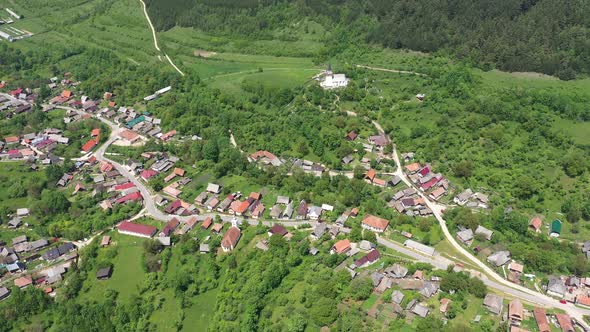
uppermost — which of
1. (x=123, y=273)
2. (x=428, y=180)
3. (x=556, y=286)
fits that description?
(x=556, y=286)

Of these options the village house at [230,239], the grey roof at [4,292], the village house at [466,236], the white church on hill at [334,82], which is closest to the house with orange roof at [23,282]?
the grey roof at [4,292]

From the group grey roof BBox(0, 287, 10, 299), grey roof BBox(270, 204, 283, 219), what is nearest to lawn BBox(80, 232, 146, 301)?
grey roof BBox(0, 287, 10, 299)

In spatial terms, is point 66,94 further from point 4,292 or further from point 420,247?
point 420,247

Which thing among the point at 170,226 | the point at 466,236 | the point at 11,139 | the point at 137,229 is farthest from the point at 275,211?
the point at 11,139

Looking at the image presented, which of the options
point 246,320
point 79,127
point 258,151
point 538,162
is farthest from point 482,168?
point 79,127

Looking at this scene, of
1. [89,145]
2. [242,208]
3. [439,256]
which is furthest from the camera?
[89,145]

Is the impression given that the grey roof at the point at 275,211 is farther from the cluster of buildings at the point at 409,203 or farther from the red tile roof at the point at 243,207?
the cluster of buildings at the point at 409,203

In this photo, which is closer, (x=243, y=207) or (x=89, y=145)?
(x=243, y=207)

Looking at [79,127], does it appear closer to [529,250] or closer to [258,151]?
[258,151]

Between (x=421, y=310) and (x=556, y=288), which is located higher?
(x=556, y=288)
